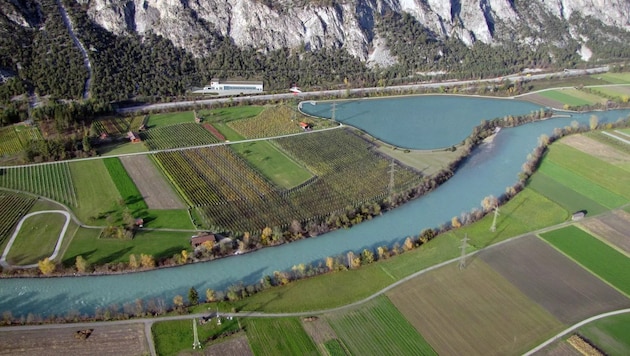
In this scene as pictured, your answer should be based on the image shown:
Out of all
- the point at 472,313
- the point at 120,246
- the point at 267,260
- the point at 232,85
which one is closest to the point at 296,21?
the point at 232,85

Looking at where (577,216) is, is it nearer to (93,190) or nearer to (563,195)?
(563,195)

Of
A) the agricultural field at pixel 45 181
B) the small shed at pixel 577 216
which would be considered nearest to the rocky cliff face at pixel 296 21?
the agricultural field at pixel 45 181

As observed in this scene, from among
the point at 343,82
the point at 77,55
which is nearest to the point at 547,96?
the point at 343,82

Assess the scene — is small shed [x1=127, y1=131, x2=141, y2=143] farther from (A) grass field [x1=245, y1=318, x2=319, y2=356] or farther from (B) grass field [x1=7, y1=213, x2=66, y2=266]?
(A) grass field [x1=245, y1=318, x2=319, y2=356]

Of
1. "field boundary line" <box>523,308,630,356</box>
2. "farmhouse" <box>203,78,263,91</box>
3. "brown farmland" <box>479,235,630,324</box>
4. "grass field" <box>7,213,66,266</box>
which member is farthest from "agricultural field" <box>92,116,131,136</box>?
"field boundary line" <box>523,308,630,356</box>

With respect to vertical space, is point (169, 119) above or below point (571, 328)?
above

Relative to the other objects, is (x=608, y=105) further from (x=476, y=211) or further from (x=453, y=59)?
(x=476, y=211)
